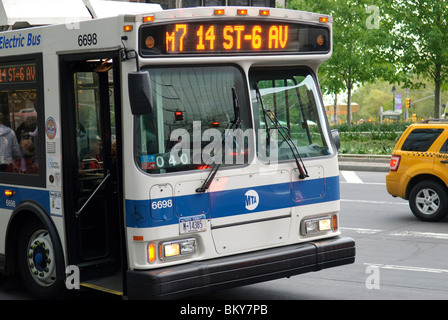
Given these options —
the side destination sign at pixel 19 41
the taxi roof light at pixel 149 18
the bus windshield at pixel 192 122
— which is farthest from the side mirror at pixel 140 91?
the side destination sign at pixel 19 41

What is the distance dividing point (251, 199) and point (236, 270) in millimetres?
682

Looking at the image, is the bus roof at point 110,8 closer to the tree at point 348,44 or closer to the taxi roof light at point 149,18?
the taxi roof light at point 149,18

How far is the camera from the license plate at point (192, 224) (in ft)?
21.1

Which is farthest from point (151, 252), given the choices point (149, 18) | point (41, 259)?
point (149, 18)

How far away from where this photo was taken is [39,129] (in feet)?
24.0

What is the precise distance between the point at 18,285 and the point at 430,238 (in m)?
6.18

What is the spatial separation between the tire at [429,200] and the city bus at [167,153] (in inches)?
222

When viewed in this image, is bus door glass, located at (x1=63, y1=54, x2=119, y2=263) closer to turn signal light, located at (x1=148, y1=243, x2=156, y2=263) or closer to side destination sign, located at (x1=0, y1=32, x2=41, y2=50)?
side destination sign, located at (x1=0, y1=32, x2=41, y2=50)

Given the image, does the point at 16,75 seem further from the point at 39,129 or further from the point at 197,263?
the point at 197,263

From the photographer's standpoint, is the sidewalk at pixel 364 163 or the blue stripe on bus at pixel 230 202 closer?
the blue stripe on bus at pixel 230 202

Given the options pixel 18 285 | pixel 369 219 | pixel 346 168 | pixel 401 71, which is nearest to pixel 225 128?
pixel 18 285

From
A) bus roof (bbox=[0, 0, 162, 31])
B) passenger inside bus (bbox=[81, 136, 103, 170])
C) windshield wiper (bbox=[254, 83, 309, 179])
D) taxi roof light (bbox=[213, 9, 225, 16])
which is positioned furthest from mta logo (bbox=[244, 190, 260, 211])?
bus roof (bbox=[0, 0, 162, 31])

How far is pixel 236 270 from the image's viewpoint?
6566 mm

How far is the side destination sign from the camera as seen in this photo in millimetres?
7336
